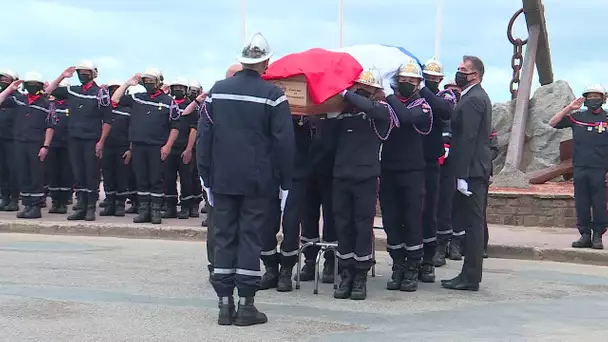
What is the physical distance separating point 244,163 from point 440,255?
422 cm

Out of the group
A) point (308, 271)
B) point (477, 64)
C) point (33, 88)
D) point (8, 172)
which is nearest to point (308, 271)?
point (308, 271)

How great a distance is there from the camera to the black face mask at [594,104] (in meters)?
10.5

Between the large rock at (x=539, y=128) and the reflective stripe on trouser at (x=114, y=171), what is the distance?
855 centimetres

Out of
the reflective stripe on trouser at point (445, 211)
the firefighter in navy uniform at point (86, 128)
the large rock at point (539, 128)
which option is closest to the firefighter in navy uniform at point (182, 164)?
the firefighter in navy uniform at point (86, 128)

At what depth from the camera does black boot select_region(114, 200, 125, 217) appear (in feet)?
43.4

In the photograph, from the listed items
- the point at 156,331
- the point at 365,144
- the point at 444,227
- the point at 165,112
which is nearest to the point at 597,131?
the point at 444,227

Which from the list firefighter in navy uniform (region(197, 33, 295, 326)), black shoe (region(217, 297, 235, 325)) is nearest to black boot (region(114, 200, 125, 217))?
firefighter in navy uniform (region(197, 33, 295, 326))

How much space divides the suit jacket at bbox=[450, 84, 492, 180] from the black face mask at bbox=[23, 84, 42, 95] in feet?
23.8

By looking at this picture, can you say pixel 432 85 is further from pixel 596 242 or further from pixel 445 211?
pixel 596 242

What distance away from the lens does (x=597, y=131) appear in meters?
10.6

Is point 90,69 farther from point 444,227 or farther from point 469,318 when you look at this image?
point 469,318

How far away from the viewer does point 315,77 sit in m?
7.12

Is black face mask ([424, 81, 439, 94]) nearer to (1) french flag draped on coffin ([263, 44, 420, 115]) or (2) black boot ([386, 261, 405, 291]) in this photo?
(1) french flag draped on coffin ([263, 44, 420, 115])

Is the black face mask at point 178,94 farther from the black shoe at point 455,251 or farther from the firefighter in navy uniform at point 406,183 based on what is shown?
the firefighter in navy uniform at point 406,183
